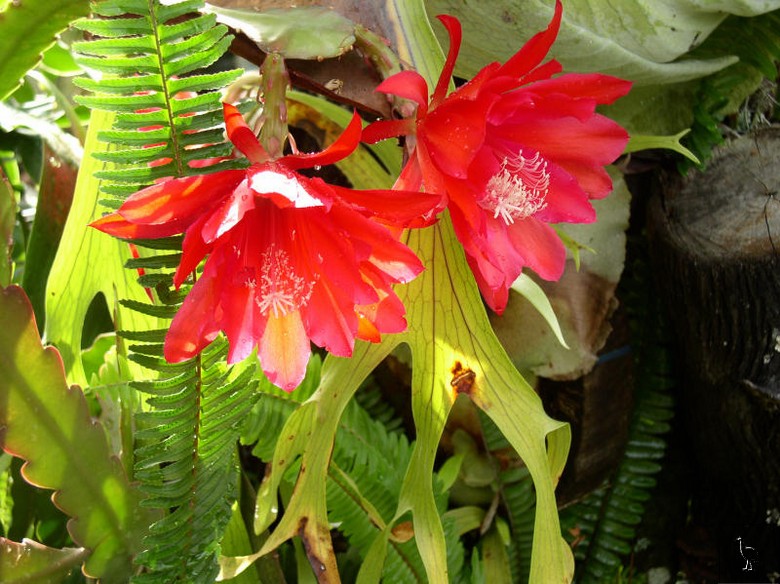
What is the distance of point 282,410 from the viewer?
981 mm

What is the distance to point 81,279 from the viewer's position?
0.89 meters

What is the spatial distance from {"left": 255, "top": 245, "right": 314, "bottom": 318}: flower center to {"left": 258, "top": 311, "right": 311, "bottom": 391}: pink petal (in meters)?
0.02

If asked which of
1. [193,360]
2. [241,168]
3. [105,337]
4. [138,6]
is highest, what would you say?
[138,6]

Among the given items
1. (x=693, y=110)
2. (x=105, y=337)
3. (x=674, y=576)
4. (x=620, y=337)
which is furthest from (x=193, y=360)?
(x=674, y=576)

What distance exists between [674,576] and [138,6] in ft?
3.93

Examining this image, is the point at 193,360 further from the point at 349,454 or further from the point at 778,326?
the point at 778,326

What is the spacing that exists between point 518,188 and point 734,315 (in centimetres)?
51

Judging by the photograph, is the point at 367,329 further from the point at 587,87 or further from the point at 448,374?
the point at 587,87

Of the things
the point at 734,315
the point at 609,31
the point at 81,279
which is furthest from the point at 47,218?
the point at 734,315

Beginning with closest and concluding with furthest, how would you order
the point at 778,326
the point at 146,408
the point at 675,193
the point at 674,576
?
the point at 146,408
the point at 778,326
the point at 675,193
the point at 674,576

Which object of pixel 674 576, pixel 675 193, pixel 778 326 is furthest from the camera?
pixel 674 576

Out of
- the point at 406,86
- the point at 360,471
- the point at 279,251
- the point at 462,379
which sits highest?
the point at 406,86

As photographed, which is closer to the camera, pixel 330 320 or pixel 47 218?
pixel 330 320

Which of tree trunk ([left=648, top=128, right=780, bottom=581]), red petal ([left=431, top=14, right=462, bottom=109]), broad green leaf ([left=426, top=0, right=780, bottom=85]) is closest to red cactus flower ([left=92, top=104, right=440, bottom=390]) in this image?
red petal ([left=431, top=14, right=462, bottom=109])
